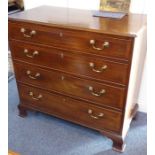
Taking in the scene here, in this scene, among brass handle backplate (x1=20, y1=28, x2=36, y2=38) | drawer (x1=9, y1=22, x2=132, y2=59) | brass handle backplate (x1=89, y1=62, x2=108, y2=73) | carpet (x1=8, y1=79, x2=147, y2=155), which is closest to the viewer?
drawer (x1=9, y1=22, x2=132, y2=59)

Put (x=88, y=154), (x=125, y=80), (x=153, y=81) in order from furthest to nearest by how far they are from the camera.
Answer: (x=88, y=154) < (x=125, y=80) < (x=153, y=81)

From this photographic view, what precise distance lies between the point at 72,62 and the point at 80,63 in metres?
0.06

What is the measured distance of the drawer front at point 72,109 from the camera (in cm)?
157

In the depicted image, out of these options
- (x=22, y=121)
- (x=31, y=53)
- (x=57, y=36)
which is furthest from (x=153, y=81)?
(x=22, y=121)

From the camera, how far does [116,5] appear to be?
167 centimetres

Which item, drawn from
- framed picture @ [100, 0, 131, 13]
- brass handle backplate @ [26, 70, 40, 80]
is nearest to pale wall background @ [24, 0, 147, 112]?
framed picture @ [100, 0, 131, 13]

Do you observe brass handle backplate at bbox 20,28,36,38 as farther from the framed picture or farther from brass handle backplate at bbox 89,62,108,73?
the framed picture

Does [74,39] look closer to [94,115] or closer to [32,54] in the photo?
[32,54]

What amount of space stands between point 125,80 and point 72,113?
55 cm

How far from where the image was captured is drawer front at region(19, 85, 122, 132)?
1566mm

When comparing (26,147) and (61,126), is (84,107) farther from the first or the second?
(26,147)

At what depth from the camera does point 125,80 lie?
4.49 ft

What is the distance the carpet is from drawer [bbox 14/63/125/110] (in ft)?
1.22

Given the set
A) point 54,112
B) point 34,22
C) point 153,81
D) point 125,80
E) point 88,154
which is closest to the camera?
point 153,81
